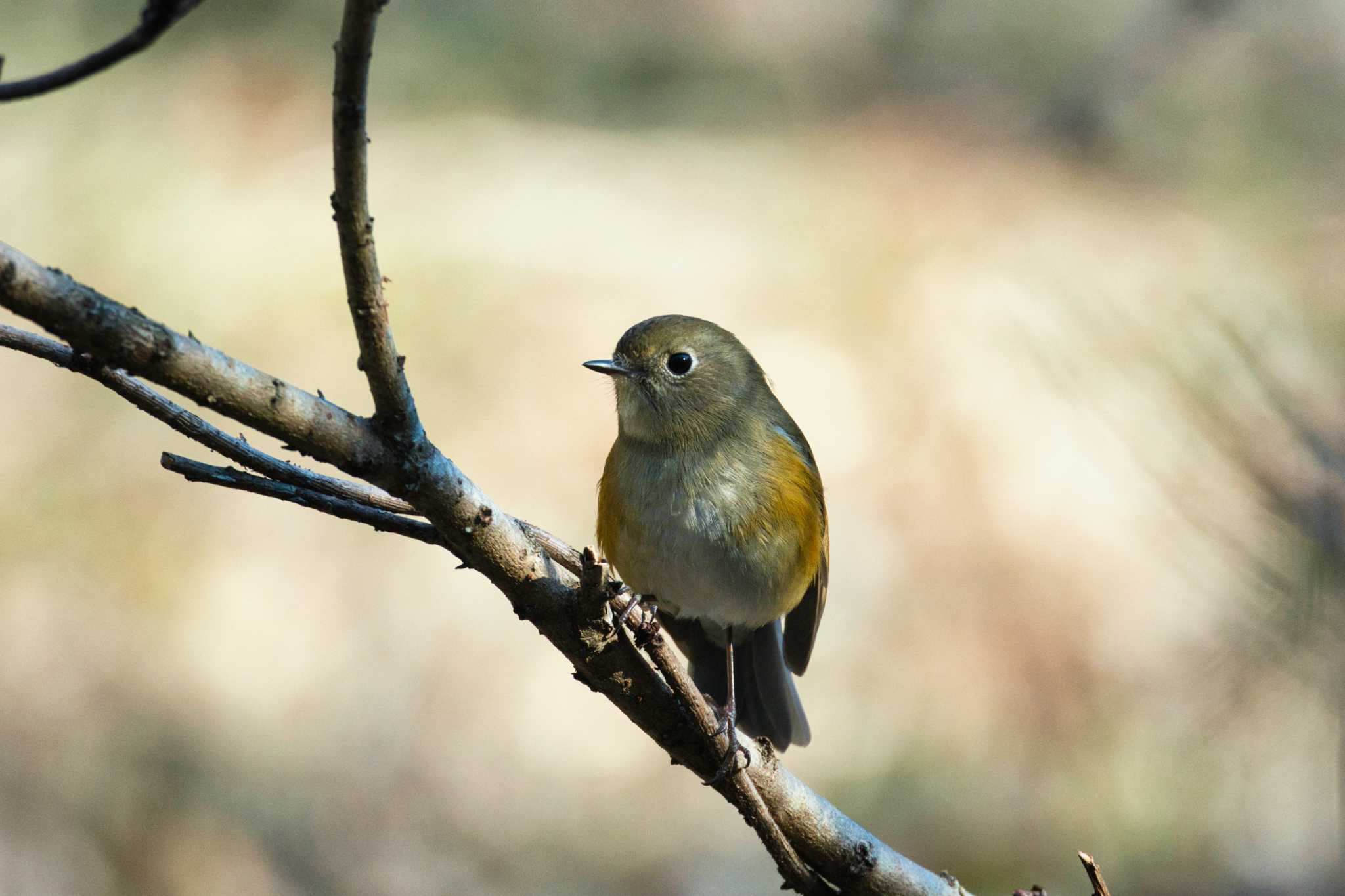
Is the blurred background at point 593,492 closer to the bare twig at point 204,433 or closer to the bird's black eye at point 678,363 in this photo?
the bird's black eye at point 678,363

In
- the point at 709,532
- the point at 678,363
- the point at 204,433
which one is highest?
the point at 678,363

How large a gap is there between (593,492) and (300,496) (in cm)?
456

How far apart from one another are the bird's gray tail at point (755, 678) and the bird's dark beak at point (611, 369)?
694mm

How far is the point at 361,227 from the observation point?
1357 millimetres

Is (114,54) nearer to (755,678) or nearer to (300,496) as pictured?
(300,496)

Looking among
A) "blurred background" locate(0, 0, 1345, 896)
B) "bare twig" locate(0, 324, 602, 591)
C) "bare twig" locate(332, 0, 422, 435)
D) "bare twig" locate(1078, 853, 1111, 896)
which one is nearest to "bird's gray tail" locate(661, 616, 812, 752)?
"blurred background" locate(0, 0, 1345, 896)

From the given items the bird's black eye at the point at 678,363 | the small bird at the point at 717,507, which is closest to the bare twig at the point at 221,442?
the small bird at the point at 717,507

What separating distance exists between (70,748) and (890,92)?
314 inches

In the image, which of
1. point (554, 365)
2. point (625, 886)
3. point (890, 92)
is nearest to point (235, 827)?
point (625, 886)

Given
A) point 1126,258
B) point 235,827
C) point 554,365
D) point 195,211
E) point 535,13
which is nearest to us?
point 235,827

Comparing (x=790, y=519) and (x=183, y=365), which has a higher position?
(x=790, y=519)

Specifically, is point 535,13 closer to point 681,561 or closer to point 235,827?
point 235,827

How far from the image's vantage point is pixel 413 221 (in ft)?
25.3

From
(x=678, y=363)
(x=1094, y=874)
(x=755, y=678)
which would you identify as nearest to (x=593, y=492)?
(x=755, y=678)
